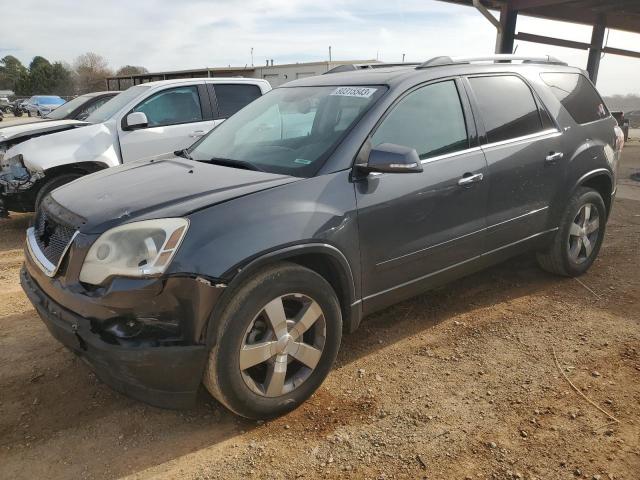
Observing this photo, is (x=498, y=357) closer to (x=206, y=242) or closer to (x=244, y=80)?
(x=206, y=242)

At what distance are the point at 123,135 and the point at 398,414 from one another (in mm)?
5151

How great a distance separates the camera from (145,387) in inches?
92.3

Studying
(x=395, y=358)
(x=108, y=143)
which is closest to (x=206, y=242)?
(x=395, y=358)

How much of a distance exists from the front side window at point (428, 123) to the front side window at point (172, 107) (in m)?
4.40

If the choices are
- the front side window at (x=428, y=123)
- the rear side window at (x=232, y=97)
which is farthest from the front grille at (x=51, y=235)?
the rear side window at (x=232, y=97)

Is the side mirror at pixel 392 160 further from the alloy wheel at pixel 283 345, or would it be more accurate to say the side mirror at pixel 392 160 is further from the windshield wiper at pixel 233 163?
the alloy wheel at pixel 283 345

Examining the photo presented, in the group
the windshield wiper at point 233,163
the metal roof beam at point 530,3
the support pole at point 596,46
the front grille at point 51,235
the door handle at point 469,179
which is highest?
the metal roof beam at point 530,3

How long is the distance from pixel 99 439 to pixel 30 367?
0.95m

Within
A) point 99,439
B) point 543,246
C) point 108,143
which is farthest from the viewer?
point 108,143

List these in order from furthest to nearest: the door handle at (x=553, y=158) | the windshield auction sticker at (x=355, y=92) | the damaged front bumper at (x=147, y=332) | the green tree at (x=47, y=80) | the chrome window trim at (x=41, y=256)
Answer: the green tree at (x=47, y=80)
the door handle at (x=553, y=158)
the windshield auction sticker at (x=355, y=92)
the chrome window trim at (x=41, y=256)
the damaged front bumper at (x=147, y=332)

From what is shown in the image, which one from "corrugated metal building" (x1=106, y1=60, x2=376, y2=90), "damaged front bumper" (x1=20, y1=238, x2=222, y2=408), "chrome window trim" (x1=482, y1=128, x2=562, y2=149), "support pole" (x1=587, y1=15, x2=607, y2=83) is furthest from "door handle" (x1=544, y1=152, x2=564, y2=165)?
"corrugated metal building" (x1=106, y1=60, x2=376, y2=90)

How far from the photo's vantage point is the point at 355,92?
3297 millimetres

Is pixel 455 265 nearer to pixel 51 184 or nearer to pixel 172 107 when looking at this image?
pixel 51 184

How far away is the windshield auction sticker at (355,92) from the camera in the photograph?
3206 mm
